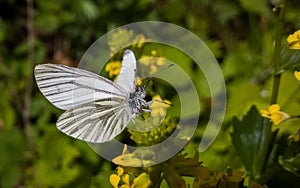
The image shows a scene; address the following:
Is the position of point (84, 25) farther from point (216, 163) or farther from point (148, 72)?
point (216, 163)

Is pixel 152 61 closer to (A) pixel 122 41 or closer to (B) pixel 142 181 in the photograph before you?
(A) pixel 122 41

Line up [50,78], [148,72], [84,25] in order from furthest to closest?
[84,25] → [148,72] → [50,78]

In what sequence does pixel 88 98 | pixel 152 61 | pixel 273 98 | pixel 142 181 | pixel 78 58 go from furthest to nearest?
1. pixel 78 58
2. pixel 152 61
3. pixel 273 98
4. pixel 88 98
5. pixel 142 181

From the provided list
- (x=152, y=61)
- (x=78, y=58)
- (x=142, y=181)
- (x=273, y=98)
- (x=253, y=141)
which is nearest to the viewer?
(x=142, y=181)

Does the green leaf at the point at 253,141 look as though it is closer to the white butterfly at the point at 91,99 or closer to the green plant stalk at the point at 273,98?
the green plant stalk at the point at 273,98

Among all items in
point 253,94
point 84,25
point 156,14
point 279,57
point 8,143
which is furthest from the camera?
point 84,25

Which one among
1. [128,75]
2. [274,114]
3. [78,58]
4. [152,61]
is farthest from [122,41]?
[78,58]

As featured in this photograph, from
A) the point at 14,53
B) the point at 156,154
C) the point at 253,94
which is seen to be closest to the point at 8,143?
the point at 14,53
